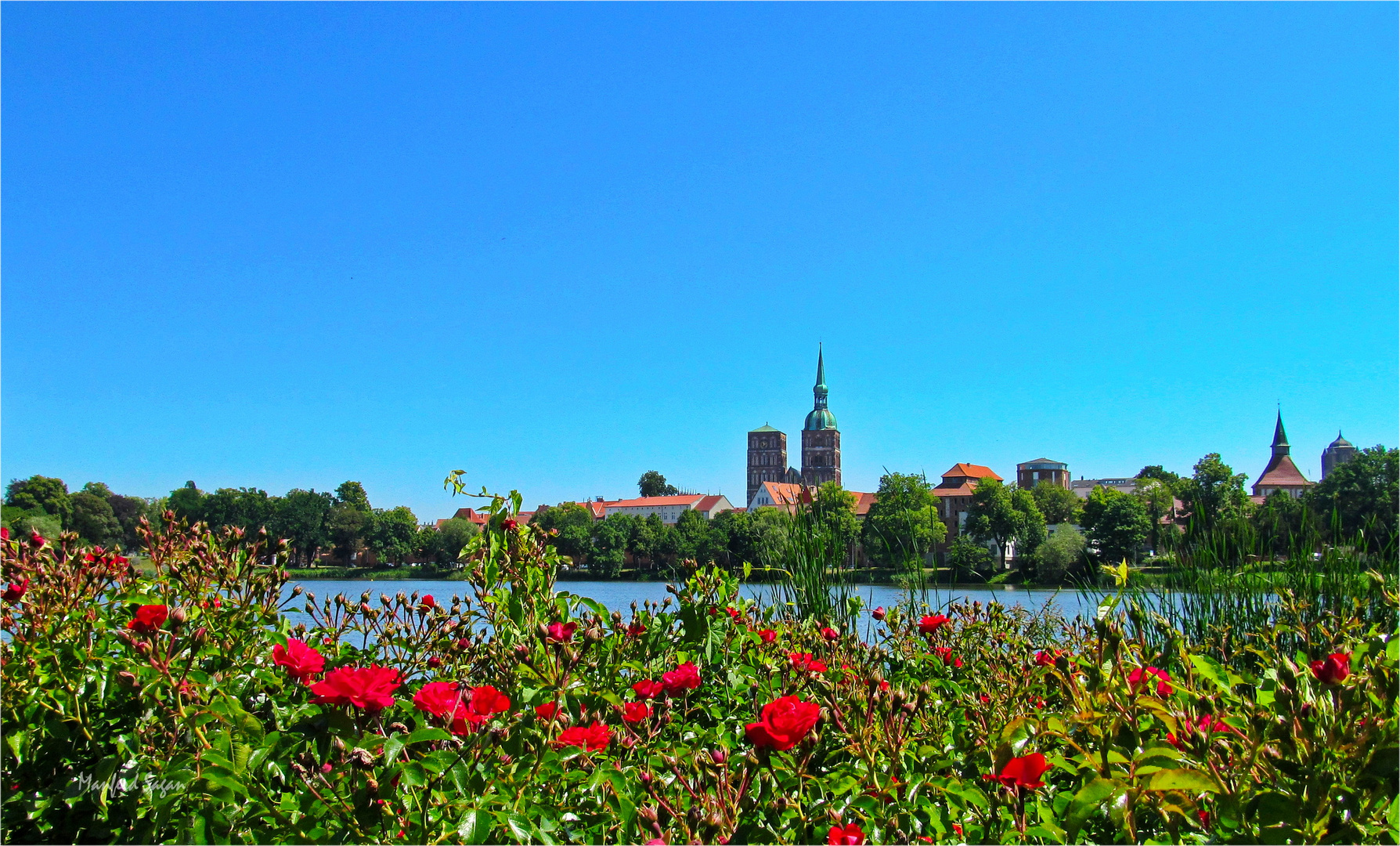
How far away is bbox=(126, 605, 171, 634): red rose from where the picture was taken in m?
1.51

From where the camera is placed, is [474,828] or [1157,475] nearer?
[474,828]

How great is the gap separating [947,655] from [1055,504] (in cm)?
7240

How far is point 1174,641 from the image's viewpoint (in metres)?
1.47

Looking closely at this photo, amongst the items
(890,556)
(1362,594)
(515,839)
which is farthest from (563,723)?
(1362,594)

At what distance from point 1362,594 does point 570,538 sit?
5965 centimetres

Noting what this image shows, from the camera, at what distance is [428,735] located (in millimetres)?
1288

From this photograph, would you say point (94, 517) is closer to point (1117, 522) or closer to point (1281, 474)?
point (1117, 522)

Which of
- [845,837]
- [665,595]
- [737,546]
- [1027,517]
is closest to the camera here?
[845,837]

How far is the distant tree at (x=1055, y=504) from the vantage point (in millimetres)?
69438

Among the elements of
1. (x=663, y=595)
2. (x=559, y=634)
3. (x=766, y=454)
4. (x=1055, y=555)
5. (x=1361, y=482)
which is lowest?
(x=1055, y=555)

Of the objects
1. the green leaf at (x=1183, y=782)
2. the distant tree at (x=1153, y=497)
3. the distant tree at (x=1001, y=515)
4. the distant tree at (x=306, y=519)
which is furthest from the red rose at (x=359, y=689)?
the distant tree at (x=1001, y=515)

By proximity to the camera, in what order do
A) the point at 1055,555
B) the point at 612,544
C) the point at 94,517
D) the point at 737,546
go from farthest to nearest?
the point at 612,544 < the point at 94,517 < the point at 1055,555 < the point at 737,546

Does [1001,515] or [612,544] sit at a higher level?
[1001,515]

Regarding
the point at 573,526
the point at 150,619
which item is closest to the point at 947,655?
the point at 150,619
